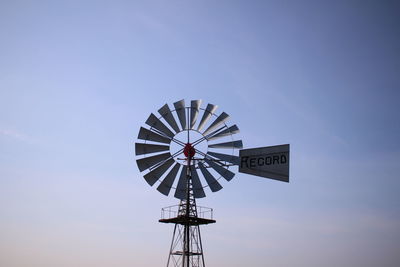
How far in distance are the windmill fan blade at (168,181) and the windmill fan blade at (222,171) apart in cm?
184

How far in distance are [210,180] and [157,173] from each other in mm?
2921

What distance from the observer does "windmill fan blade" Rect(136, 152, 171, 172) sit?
2334 centimetres

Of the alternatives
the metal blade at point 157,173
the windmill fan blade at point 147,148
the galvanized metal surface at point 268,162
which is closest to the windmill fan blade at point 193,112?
the windmill fan blade at point 147,148

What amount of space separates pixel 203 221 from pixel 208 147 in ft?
13.5

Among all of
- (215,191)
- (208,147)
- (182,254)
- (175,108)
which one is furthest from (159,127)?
(182,254)

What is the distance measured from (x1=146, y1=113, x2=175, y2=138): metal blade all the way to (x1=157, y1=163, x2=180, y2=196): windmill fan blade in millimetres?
1825

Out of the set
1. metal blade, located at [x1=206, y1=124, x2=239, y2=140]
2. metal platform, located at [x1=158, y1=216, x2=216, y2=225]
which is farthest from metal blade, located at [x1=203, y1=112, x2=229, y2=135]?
metal platform, located at [x1=158, y1=216, x2=216, y2=225]

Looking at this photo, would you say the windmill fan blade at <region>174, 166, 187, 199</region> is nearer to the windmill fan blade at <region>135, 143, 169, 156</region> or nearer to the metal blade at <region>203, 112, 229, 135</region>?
the windmill fan blade at <region>135, 143, 169, 156</region>

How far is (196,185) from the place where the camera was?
23422 millimetres

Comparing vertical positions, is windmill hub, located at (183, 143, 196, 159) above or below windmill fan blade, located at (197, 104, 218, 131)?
below

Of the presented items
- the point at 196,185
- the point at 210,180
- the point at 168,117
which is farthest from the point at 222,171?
the point at 168,117

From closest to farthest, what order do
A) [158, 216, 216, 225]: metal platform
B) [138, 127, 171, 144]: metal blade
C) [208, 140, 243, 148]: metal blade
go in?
[158, 216, 216, 225]: metal platform → [138, 127, 171, 144]: metal blade → [208, 140, 243, 148]: metal blade

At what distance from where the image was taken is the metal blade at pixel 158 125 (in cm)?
2386

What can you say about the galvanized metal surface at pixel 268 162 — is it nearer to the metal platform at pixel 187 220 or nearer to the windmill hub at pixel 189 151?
the windmill hub at pixel 189 151
